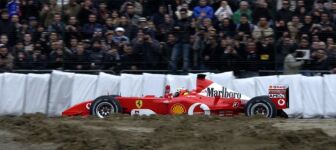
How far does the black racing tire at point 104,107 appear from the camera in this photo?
529 inches

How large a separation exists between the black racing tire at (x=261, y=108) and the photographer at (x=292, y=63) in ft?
8.48

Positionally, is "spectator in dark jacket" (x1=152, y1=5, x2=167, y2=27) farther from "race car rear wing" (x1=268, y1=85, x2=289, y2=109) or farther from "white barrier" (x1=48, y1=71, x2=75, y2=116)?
"race car rear wing" (x1=268, y1=85, x2=289, y2=109)

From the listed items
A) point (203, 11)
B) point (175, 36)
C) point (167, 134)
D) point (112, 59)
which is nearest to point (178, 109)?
point (175, 36)

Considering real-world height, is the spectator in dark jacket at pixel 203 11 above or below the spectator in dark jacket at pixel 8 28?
above

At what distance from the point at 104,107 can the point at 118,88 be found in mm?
2002

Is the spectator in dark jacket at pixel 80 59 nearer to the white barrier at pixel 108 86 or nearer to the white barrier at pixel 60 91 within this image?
the white barrier at pixel 60 91

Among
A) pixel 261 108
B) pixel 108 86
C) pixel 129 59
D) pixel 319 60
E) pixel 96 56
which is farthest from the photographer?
pixel 96 56

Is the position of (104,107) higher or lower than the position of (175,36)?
lower

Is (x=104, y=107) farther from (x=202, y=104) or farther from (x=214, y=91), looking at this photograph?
(x=214, y=91)

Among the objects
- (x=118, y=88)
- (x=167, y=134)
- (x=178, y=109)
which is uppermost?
(x=118, y=88)

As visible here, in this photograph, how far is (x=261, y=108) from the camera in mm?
13008

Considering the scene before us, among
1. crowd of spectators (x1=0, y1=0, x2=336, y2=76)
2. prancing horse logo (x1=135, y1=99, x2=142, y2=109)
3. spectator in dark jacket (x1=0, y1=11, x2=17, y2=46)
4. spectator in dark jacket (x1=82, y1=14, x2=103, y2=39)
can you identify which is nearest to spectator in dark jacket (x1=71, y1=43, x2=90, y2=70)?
crowd of spectators (x1=0, y1=0, x2=336, y2=76)

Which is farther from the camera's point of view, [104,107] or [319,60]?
[319,60]

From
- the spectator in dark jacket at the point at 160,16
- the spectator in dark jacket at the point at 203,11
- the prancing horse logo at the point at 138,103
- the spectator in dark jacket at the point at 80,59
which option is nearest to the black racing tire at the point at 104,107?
the prancing horse logo at the point at 138,103
